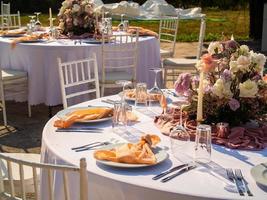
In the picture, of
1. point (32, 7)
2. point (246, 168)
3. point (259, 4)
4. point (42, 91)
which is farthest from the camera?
point (32, 7)

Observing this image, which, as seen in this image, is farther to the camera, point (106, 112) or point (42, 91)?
point (42, 91)

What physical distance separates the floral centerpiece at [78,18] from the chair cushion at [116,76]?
0.72 metres

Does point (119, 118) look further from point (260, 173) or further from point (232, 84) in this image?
→ point (260, 173)

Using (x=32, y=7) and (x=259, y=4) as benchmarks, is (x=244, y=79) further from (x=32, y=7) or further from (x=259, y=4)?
(x=32, y=7)

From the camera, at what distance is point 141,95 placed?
3014 mm

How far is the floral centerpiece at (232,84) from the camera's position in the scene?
96.7 inches

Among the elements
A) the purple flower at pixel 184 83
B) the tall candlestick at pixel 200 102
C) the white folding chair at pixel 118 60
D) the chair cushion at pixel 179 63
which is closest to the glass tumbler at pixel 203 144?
the tall candlestick at pixel 200 102

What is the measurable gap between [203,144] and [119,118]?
22.1 inches

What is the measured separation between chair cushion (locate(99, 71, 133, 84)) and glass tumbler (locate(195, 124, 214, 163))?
3363 mm

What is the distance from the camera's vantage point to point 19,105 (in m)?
6.37

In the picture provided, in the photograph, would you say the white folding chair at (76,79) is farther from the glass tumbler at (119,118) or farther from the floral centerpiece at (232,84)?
the floral centerpiece at (232,84)

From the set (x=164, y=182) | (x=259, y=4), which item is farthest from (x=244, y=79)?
(x=259, y=4)

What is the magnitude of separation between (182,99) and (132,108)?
366 millimetres

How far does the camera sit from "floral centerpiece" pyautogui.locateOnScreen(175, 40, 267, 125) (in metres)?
2.46
